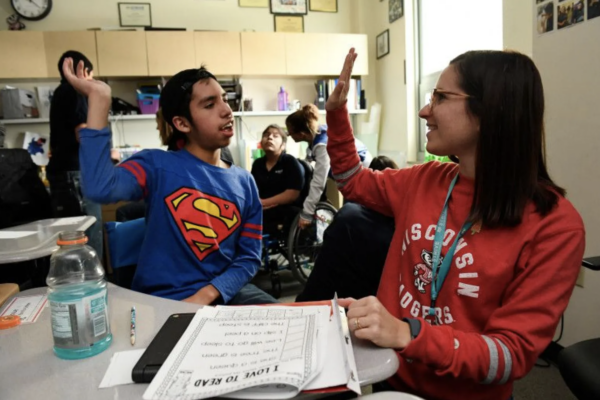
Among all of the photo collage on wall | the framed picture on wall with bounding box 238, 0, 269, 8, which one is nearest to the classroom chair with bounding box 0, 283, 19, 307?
the photo collage on wall

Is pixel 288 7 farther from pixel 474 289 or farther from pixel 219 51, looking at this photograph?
pixel 474 289

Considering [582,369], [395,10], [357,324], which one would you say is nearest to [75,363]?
[357,324]

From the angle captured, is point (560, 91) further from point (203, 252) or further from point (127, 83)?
point (127, 83)

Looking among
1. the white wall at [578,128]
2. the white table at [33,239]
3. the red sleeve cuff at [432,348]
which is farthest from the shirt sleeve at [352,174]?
the white wall at [578,128]

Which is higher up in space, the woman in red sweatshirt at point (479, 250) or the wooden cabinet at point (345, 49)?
the wooden cabinet at point (345, 49)

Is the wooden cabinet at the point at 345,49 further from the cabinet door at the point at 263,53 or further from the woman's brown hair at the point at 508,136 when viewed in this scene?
the woman's brown hair at the point at 508,136

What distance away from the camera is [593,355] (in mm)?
1010

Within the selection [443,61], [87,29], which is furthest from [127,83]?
[443,61]

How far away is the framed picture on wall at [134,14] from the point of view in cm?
417

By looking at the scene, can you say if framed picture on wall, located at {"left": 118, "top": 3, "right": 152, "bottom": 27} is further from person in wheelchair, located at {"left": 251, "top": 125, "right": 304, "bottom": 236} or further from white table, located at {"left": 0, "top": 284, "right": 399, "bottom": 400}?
white table, located at {"left": 0, "top": 284, "right": 399, "bottom": 400}

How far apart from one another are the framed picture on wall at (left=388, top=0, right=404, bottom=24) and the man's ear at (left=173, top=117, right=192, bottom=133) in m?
3.05

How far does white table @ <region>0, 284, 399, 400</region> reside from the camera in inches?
22.3

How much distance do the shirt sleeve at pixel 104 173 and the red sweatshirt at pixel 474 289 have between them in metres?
0.72

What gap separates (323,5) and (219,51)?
138cm
